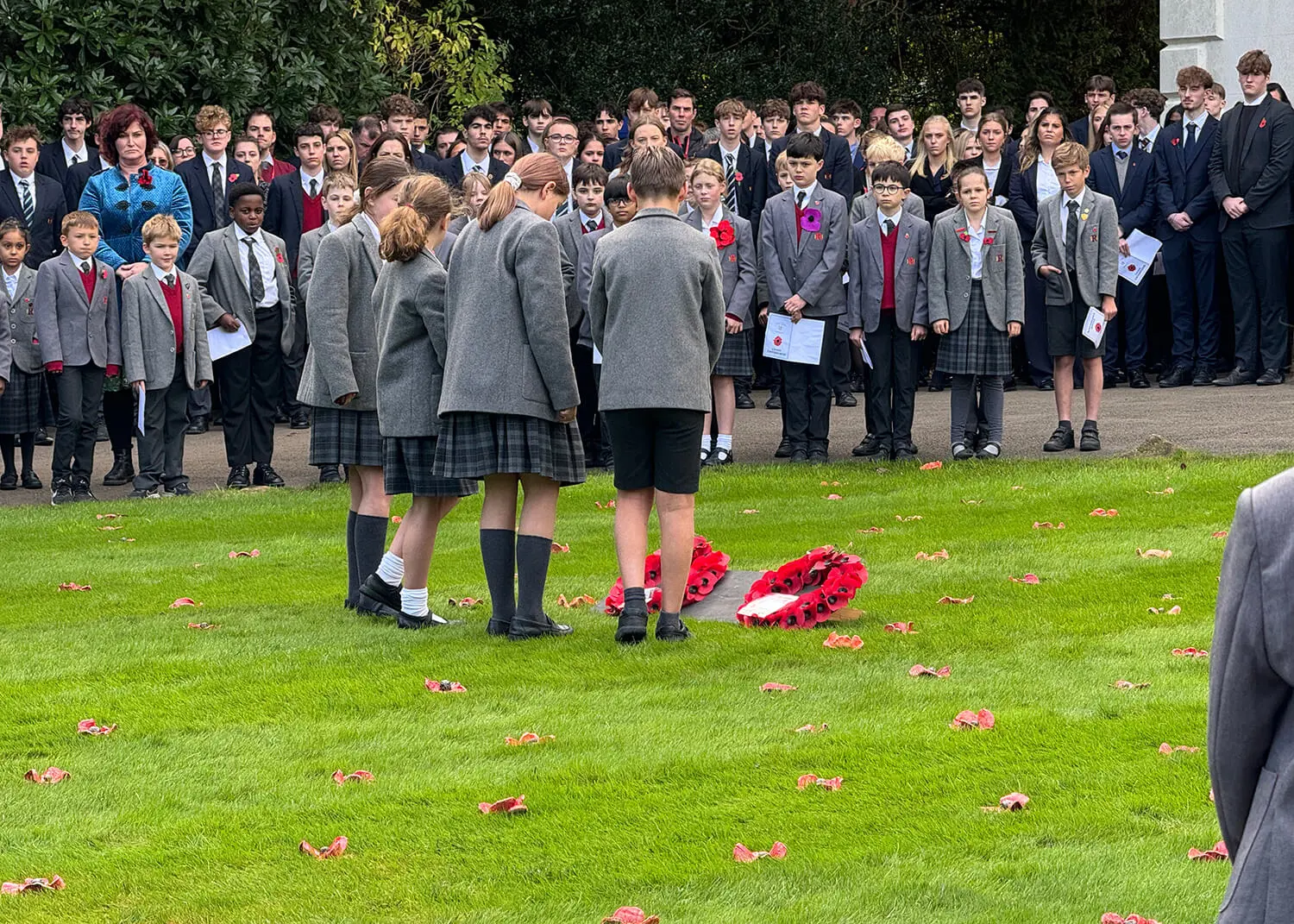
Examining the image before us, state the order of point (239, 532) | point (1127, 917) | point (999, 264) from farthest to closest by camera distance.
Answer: point (999, 264), point (239, 532), point (1127, 917)

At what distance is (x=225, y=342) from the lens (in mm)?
14195

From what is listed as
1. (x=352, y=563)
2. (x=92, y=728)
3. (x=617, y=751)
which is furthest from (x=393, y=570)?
(x=617, y=751)

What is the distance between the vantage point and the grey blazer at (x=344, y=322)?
8.58 m

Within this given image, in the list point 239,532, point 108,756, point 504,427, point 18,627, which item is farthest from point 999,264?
point 108,756

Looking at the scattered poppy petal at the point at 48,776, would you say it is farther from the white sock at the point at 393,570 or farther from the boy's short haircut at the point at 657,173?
the boy's short haircut at the point at 657,173

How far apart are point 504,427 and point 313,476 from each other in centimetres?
675

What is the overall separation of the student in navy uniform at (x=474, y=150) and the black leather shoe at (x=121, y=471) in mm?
4221

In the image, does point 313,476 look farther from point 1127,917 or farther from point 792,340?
point 1127,917

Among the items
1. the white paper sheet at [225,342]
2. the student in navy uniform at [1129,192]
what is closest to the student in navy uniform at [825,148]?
the student in navy uniform at [1129,192]

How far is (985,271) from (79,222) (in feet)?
21.9

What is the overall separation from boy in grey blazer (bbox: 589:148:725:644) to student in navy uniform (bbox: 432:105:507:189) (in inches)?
371

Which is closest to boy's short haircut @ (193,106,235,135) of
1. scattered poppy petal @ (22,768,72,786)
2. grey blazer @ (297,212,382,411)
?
grey blazer @ (297,212,382,411)

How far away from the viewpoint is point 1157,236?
57.5 ft

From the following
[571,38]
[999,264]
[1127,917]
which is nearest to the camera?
[1127,917]
